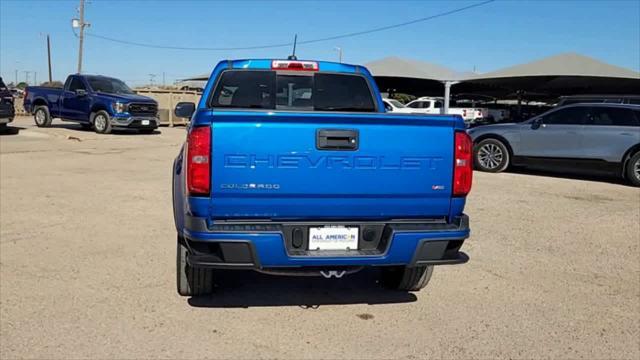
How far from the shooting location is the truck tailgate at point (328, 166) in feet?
10.8

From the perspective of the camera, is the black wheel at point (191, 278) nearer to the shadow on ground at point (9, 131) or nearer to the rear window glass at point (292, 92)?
the rear window glass at point (292, 92)

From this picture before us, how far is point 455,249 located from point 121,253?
10.6 feet

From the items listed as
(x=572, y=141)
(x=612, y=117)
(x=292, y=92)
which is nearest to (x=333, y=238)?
(x=292, y=92)

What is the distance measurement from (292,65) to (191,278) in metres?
2.15

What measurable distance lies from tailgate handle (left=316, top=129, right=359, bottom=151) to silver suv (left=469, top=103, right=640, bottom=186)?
29.4 ft

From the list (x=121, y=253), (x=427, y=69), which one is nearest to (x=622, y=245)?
(x=121, y=253)

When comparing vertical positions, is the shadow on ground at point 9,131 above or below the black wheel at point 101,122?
below

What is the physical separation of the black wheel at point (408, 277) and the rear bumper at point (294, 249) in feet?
2.01

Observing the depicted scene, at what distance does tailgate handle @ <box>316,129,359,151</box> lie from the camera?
3400 mm

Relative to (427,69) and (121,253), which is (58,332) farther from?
(427,69)

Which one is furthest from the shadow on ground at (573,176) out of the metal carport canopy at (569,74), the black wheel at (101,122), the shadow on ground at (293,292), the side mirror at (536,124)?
the black wheel at (101,122)

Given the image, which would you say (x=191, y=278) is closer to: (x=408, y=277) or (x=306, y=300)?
(x=306, y=300)

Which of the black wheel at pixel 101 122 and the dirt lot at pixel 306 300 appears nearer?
the dirt lot at pixel 306 300

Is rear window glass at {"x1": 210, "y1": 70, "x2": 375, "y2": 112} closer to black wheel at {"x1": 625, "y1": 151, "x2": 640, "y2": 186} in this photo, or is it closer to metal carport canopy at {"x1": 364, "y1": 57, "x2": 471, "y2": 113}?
black wheel at {"x1": 625, "y1": 151, "x2": 640, "y2": 186}
